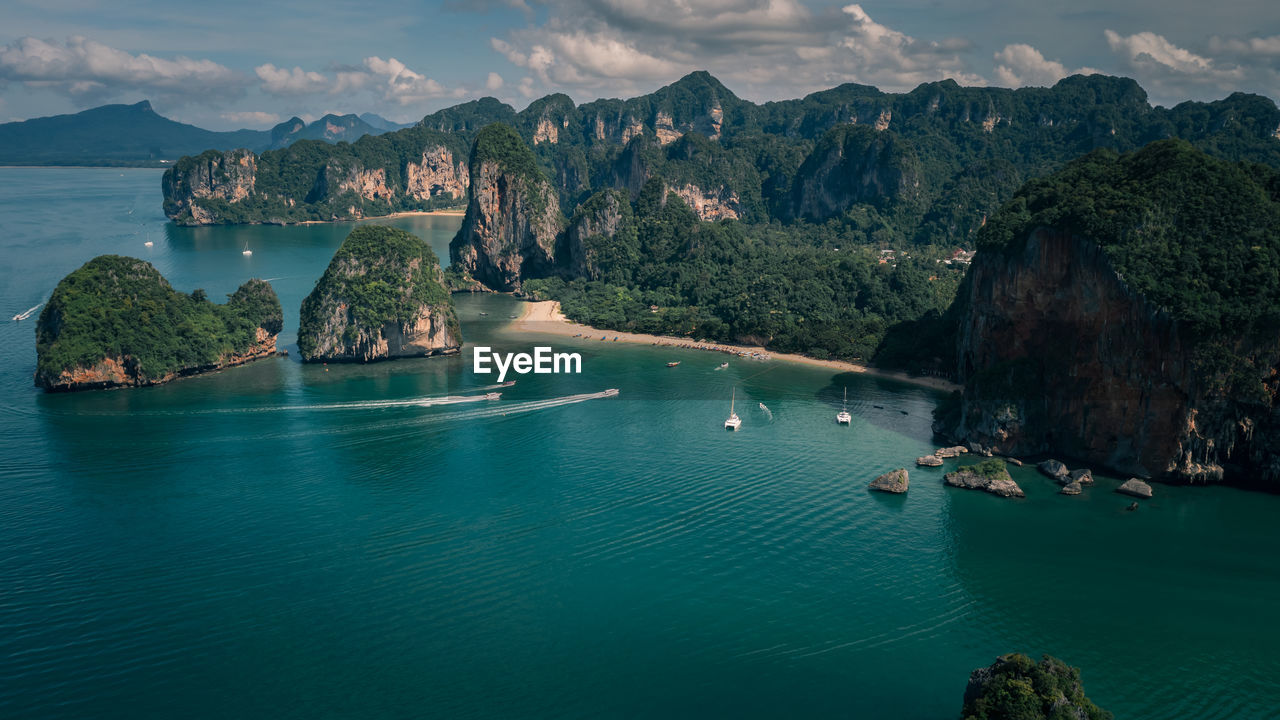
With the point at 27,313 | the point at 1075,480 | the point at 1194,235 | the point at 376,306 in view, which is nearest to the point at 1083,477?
the point at 1075,480

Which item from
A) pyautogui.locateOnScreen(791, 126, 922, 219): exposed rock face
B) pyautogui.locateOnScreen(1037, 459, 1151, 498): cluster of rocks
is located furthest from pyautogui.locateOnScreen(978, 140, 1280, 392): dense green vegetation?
pyautogui.locateOnScreen(791, 126, 922, 219): exposed rock face

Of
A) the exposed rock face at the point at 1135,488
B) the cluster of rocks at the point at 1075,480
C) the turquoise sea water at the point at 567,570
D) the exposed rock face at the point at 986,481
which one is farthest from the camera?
the exposed rock face at the point at 986,481

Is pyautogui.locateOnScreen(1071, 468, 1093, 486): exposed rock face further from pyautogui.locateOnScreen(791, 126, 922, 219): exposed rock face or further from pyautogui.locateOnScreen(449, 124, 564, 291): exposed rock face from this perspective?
pyautogui.locateOnScreen(791, 126, 922, 219): exposed rock face

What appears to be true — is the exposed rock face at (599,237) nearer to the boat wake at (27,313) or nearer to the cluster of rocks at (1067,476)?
the boat wake at (27,313)

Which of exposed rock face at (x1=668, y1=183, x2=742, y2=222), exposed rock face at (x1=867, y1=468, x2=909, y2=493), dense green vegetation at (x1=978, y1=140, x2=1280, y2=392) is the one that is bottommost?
exposed rock face at (x1=867, y1=468, x2=909, y2=493)

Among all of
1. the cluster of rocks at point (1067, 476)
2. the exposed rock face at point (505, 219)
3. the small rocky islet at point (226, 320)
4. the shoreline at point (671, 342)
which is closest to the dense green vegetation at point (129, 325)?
the small rocky islet at point (226, 320)

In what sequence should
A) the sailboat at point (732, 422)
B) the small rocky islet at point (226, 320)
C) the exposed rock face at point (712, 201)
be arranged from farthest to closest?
the exposed rock face at point (712, 201), the small rocky islet at point (226, 320), the sailboat at point (732, 422)
